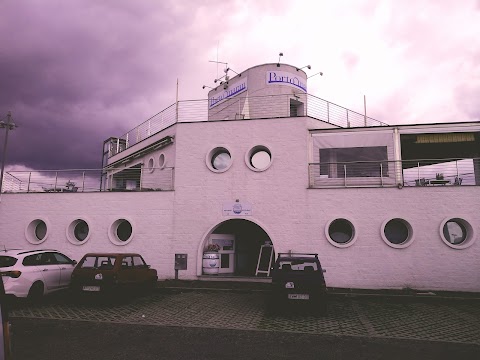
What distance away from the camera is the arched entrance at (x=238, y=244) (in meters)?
16.7

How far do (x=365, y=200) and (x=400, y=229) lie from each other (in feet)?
5.96

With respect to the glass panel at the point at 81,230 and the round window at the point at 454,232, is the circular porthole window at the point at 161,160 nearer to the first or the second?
the glass panel at the point at 81,230

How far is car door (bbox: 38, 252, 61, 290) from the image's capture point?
35.5 feet

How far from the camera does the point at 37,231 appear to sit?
17.6 m

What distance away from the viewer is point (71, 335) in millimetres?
7238

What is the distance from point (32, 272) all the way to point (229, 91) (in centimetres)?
1507

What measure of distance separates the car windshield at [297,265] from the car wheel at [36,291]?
685cm

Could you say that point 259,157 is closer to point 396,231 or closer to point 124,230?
point 396,231

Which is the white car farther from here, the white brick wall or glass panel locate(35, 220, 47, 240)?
glass panel locate(35, 220, 47, 240)

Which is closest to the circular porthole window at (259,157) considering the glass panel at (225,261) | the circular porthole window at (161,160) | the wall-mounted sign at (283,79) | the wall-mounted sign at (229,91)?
the glass panel at (225,261)

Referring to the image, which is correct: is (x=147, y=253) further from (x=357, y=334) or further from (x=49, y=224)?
(x=357, y=334)

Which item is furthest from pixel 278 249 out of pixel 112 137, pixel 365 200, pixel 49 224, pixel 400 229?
pixel 112 137

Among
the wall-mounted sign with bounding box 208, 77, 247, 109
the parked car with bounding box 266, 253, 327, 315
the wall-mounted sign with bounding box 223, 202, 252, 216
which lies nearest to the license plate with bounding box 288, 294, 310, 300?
the parked car with bounding box 266, 253, 327, 315

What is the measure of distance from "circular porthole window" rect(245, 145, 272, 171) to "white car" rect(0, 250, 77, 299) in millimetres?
8250
